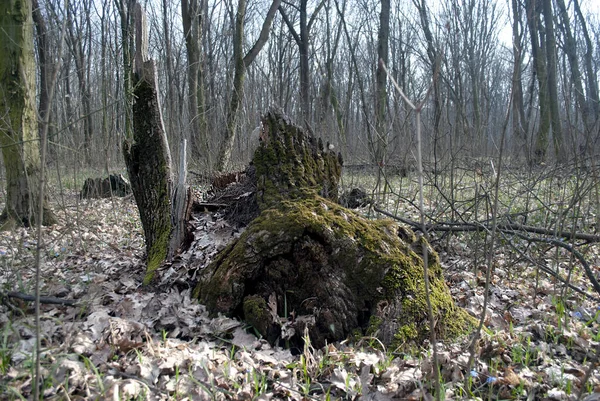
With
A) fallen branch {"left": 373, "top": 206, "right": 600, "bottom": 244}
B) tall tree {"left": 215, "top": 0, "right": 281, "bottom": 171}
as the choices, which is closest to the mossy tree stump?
fallen branch {"left": 373, "top": 206, "right": 600, "bottom": 244}

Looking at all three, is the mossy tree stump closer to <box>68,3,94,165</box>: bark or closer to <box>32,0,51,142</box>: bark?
<box>32,0,51,142</box>: bark

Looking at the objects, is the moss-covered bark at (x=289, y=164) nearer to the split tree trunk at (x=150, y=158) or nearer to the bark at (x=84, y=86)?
the split tree trunk at (x=150, y=158)

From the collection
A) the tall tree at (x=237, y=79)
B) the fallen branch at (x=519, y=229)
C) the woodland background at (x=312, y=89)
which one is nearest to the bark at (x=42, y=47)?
the woodland background at (x=312, y=89)

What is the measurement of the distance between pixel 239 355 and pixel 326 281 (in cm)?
78

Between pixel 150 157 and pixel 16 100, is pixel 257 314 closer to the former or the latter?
pixel 150 157

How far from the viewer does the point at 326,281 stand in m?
2.84

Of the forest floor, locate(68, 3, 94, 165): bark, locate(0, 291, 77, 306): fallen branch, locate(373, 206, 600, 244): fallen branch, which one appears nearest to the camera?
the forest floor

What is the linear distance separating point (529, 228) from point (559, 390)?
2.10m

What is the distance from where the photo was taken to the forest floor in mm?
2033

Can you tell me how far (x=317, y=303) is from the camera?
2822 millimetres

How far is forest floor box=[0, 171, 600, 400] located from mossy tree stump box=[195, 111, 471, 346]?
0.13 m

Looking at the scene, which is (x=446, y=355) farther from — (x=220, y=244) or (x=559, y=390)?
(x=220, y=244)

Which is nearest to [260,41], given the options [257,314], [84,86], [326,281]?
[84,86]

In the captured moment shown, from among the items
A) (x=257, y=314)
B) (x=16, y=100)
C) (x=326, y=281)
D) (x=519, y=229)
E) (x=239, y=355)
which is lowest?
(x=239, y=355)
